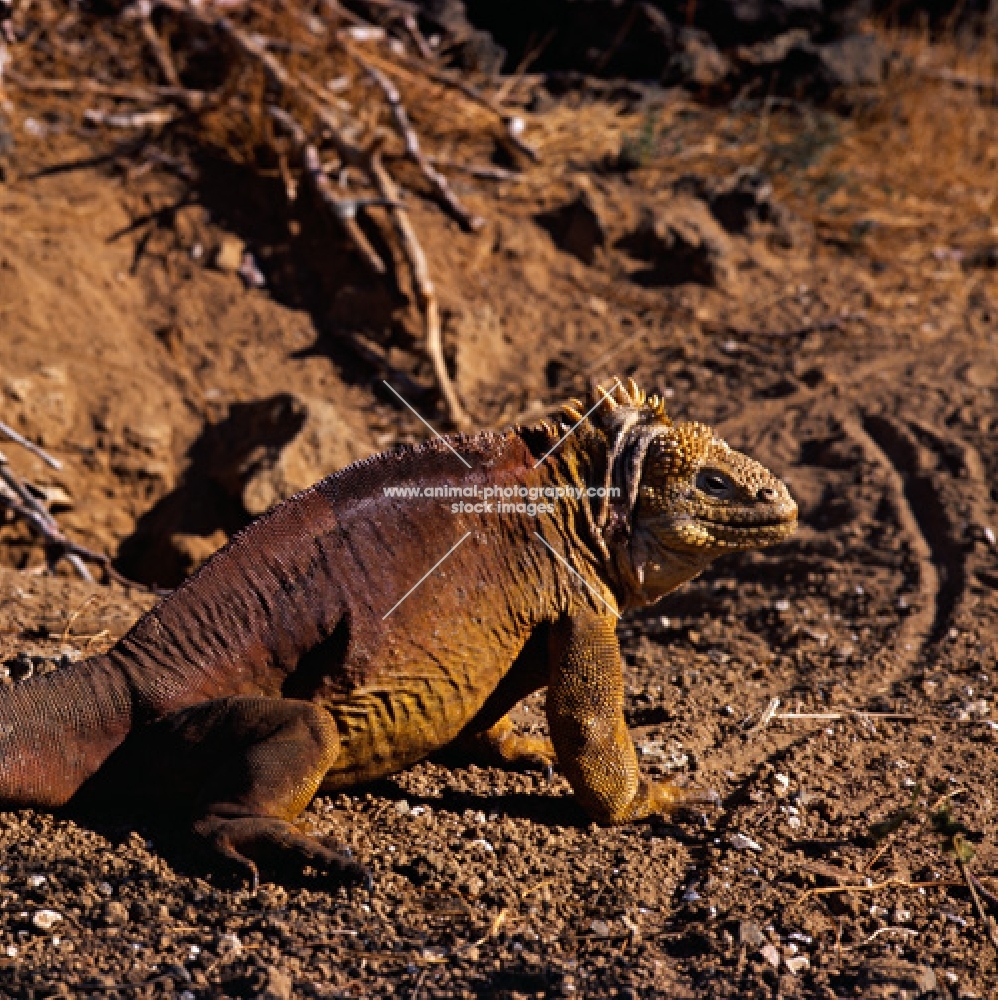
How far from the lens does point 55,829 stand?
161 inches

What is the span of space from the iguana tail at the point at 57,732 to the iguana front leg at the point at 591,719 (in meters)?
1.41

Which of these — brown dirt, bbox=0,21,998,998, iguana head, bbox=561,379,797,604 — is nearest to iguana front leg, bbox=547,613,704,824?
brown dirt, bbox=0,21,998,998

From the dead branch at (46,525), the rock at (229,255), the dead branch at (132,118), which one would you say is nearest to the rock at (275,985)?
the dead branch at (46,525)

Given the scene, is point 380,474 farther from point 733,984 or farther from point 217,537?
point 217,537

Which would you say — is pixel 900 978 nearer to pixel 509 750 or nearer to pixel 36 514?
pixel 509 750

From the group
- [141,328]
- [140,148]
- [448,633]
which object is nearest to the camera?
[448,633]

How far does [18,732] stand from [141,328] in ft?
16.7

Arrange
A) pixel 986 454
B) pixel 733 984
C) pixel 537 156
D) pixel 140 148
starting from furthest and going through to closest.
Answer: pixel 537 156, pixel 140 148, pixel 986 454, pixel 733 984

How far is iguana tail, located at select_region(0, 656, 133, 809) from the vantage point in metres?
4.04

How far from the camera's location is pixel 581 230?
33.3 feet

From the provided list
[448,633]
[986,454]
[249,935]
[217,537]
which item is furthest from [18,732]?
[986,454]

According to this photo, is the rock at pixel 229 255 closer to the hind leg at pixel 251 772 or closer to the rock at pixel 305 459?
the rock at pixel 305 459

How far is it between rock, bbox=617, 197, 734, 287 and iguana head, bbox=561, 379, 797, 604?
5.64 metres

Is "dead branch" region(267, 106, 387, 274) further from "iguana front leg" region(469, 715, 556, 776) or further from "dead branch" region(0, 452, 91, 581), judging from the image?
"iguana front leg" region(469, 715, 556, 776)
